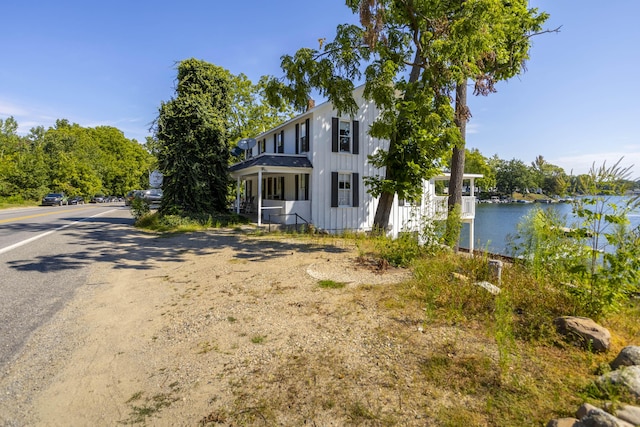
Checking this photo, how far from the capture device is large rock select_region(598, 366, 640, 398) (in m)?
2.86

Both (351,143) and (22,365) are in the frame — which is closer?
(22,365)

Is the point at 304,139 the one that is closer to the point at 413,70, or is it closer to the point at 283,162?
the point at 283,162

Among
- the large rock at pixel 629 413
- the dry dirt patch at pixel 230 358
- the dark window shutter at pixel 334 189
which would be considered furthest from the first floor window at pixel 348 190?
the large rock at pixel 629 413

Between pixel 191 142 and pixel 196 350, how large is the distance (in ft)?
50.7

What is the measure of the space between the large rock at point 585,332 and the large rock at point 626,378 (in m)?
0.64

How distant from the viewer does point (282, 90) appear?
11844 mm

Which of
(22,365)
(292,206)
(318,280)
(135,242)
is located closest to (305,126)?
(292,206)

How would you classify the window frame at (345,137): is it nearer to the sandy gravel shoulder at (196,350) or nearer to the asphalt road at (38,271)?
the sandy gravel shoulder at (196,350)

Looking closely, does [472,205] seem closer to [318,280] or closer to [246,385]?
[318,280]

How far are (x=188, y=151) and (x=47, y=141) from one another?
47368mm

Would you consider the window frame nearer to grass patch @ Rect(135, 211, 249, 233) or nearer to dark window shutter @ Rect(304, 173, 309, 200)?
dark window shutter @ Rect(304, 173, 309, 200)

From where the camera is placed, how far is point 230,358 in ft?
13.0

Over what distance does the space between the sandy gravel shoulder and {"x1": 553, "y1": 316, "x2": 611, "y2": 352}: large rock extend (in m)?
2.14

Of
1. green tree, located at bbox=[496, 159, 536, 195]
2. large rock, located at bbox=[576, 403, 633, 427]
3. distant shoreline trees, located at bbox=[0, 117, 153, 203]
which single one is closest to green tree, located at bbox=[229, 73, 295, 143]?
distant shoreline trees, located at bbox=[0, 117, 153, 203]
